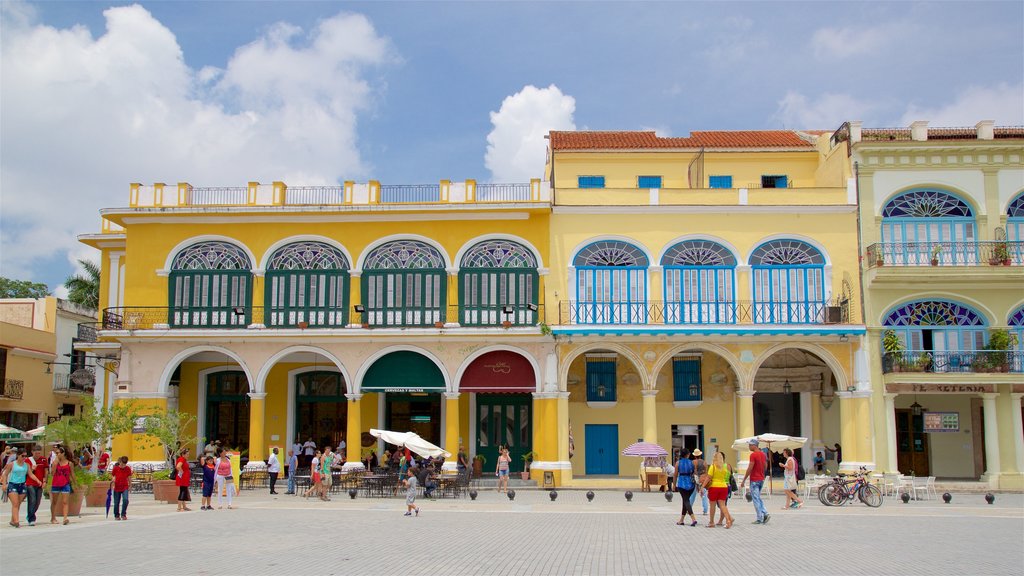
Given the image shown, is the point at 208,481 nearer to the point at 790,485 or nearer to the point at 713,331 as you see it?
the point at 790,485

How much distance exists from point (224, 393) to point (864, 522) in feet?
68.6

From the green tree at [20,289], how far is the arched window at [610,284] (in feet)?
114

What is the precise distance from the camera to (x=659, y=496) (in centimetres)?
2481

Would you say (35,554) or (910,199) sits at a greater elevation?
(910,199)

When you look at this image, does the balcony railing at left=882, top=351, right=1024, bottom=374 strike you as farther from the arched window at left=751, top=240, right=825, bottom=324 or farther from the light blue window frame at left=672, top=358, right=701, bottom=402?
the light blue window frame at left=672, top=358, right=701, bottom=402

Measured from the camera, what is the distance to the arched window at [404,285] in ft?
92.2

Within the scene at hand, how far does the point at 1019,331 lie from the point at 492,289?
51.0 feet

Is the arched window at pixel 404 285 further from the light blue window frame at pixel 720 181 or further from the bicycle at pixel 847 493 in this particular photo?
the bicycle at pixel 847 493

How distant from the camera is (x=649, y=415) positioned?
90.5ft

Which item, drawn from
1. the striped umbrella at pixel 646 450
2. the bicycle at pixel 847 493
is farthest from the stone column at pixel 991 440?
the striped umbrella at pixel 646 450

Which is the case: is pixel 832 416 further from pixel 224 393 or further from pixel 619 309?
pixel 224 393

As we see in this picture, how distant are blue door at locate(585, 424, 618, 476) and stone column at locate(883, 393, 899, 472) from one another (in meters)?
8.12

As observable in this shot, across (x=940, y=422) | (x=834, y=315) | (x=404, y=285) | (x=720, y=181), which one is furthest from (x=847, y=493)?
→ (x=404, y=285)

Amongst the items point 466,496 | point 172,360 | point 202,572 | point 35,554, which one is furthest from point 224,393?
point 202,572
